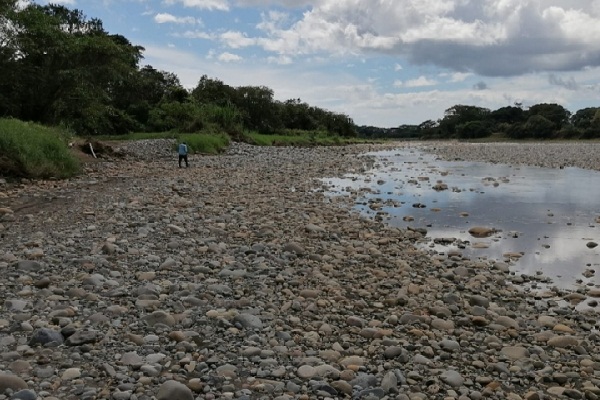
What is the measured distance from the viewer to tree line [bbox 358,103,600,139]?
10838 centimetres

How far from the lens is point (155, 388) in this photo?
4215mm

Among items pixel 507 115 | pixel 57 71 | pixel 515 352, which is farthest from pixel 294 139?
pixel 507 115

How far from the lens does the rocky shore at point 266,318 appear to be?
174 inches

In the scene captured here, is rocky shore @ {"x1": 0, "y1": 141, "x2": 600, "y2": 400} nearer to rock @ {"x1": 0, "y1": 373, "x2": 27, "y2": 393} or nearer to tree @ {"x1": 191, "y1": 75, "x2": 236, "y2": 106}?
rock @ {"x1": 0, "y1": 373, "x2": 27, "y2": 393}

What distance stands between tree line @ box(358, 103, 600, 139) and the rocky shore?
10402 cm

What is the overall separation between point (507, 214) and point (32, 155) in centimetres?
1503

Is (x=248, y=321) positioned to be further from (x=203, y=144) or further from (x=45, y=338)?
(x=203, y=144)

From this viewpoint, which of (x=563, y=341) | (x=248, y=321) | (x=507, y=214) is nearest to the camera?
(x=563, y=341)

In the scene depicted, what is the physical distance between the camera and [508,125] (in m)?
128

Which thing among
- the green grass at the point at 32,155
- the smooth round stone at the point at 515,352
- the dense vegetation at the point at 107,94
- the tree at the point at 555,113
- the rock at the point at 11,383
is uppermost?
the tree at the point at 555,113

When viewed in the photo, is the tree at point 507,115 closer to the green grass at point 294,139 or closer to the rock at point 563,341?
the green grass at point 294,139

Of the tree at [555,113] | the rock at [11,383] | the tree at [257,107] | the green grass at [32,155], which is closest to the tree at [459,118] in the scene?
the tree at [555,113]

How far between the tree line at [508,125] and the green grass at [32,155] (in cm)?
10044

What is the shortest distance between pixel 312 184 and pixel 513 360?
1626 centimetres
